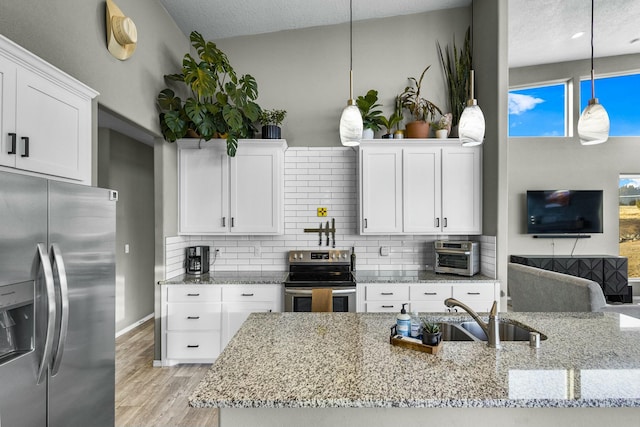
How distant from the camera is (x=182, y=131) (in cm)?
354

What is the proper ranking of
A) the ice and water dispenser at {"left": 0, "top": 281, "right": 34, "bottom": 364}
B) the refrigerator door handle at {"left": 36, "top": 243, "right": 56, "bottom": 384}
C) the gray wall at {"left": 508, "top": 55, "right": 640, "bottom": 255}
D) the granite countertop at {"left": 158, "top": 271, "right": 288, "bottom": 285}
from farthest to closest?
the gray wall at {"left": 508, "top": 55, "right": 640, "bottom": 255} < the granite countertop at {"left": 158, "top": 271, "right": 288, "bottom": 285} < the refrigerator door handle at {"left": 36, "top": 243, "right": 56, "bottom": 384} < the ice and water dispenser at {"left": 0, "top": 281, "right": 34, "bottom": 364}

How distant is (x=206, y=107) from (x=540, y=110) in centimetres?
580

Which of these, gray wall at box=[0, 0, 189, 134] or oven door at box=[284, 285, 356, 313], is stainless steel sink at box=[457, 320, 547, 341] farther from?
gray wall at box=[0, 0, 189, 134]

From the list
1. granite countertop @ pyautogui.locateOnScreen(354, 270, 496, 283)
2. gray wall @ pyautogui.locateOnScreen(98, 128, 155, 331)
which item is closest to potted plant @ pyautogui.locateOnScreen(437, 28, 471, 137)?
granite countertop @ pyautogui.locateOnScreen(354, 270, 496, 283)

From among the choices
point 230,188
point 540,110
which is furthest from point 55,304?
point 540,110

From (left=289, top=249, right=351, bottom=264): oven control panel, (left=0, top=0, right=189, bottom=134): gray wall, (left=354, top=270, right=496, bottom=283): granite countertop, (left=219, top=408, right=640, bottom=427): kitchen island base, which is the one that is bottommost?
(left=219, top=408, right=640, bottom=427): kitchen island base

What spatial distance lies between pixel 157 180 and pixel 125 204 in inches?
62.6

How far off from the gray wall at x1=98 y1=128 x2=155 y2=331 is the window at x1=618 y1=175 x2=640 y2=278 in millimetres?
7736

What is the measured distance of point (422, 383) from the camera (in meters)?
1.32

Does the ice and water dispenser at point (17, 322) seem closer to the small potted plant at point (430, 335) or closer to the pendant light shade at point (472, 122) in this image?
the small potted plant at point (430, 335)

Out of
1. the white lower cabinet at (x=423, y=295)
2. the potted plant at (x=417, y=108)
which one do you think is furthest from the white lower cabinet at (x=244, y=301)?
the potted plant at (x=417, y=108)

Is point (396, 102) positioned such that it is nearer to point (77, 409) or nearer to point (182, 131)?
point (182, 131)

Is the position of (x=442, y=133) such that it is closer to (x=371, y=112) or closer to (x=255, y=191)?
(x=371, y=112)

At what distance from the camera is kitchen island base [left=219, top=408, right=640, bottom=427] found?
1398 millimetres
